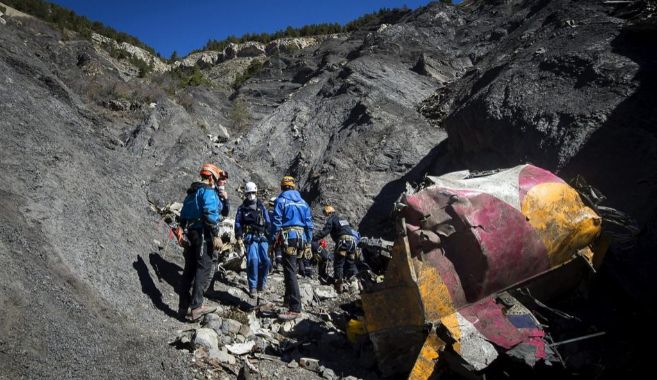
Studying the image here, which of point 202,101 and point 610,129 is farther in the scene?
point 202,101

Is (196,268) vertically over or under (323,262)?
over

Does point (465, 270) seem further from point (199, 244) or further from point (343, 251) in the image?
point (343, 251)

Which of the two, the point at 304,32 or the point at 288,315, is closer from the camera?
the point at 288,315

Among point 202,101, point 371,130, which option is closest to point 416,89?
point 371,130

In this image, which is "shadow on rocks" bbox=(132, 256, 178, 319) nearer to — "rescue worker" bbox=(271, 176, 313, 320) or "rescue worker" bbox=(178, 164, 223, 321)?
"rescue worker" bbox=(178, 164, 223, 321)

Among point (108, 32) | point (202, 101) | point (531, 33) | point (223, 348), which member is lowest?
point (223, 348)

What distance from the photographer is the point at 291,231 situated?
5.80 meters

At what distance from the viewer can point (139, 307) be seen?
4688 millimetres

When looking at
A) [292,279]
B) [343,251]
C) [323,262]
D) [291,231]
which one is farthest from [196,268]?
[323,262]

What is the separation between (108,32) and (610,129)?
95.7 ft

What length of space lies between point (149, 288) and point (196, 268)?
74 cm

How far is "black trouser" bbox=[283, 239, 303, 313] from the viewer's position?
548 centimetres

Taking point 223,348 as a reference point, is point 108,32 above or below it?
above

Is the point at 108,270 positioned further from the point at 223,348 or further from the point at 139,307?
the point at 223,348
